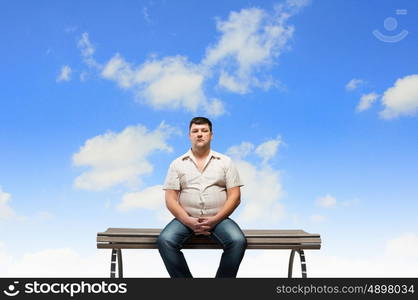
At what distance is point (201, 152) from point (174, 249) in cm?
103

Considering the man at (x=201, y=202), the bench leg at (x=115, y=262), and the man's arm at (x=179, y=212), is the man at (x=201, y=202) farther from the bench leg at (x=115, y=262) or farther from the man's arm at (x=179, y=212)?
the bench leg at (x=115, y=262)

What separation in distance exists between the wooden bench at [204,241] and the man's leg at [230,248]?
0.45ft

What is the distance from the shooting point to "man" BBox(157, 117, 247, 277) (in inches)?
216

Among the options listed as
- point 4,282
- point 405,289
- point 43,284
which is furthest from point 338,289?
point 4,282

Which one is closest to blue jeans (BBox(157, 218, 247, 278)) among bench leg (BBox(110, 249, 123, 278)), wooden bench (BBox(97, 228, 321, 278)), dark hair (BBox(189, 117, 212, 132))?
wooden bench (BBox(97, 228, 321, 278))

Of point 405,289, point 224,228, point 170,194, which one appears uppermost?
point 170,194

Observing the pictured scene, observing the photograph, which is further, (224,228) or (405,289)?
(224,228)

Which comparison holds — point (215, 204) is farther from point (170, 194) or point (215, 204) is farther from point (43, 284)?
point (43, 284)

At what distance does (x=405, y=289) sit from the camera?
4789 mm

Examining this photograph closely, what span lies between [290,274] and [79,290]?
8.68 ft

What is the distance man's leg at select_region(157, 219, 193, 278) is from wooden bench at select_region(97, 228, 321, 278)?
131mm

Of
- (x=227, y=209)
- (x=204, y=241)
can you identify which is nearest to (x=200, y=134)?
(x=227, y=209)

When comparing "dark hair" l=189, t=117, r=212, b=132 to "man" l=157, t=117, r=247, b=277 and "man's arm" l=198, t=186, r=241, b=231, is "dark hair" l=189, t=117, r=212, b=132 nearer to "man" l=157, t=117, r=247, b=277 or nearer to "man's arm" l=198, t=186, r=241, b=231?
"man" l=157, t=117, r=247, b=277

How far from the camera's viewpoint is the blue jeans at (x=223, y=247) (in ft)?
17.9
